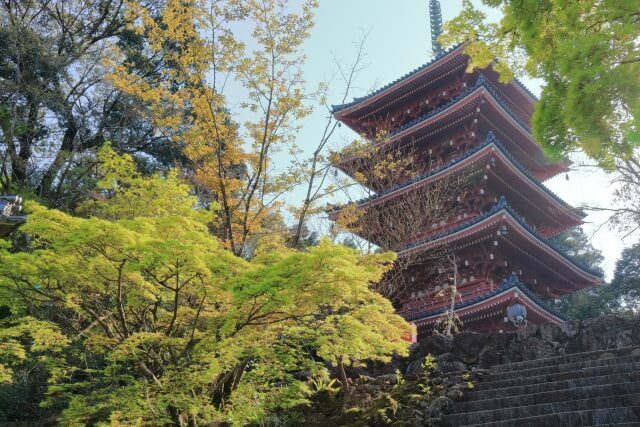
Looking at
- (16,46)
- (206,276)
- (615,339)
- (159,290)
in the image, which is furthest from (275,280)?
(16,46)

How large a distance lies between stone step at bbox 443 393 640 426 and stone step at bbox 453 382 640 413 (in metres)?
0.31

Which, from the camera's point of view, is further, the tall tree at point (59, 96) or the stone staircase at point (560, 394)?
the tall tree at point (59, 96)

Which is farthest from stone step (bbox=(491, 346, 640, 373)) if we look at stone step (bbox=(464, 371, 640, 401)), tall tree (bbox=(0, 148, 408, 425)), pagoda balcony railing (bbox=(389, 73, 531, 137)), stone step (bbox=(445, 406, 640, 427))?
pagoda balcony railing (bbox=(389, 73, 531, 137))

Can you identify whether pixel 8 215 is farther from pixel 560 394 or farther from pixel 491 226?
pixel 491 226

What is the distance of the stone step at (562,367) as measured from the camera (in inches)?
306

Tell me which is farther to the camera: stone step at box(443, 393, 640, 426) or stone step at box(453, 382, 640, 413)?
stone step at box(453, 382, 640, 413)

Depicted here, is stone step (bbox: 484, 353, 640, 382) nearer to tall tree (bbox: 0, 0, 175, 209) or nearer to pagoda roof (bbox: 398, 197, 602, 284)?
pagoda roof (bbox: 398, 197, 602, 284)

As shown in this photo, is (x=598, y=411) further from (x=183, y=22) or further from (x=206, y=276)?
(x=183, y=22)

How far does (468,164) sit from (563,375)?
8872mm

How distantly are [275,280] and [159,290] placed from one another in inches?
78.7

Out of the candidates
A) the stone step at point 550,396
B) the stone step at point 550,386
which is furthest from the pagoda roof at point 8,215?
the stone step at point 550,386

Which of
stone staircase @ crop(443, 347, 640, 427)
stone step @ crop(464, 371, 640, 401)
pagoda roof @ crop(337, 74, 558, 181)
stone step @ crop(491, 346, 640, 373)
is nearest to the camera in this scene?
stone staircase @ crop(443, 347, 640, 427)

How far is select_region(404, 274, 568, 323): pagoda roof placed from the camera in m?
13.5

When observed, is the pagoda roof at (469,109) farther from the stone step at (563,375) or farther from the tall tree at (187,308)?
the tall tree at (187,308)
